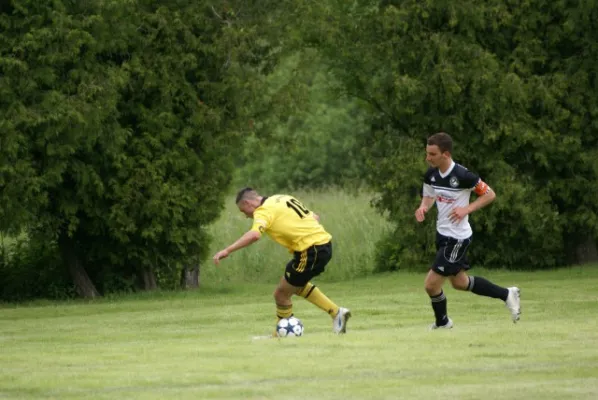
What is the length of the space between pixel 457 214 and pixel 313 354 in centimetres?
270

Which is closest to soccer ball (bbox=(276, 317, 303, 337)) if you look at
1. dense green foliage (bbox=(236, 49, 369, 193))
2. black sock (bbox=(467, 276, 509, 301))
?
black sock (bbox=(467, 276, 509, 301))

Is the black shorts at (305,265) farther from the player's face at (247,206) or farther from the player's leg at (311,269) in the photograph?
the player's face at (247,206)

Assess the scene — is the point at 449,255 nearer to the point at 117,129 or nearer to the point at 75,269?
the point at 117,129

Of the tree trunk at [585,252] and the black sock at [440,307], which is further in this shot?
the tree trunk at [585,252]

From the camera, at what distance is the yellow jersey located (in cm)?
1277

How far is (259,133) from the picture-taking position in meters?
22.6

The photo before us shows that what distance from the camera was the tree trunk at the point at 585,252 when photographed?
2416cm

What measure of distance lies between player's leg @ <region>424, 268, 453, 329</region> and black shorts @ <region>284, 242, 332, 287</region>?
3.63ft

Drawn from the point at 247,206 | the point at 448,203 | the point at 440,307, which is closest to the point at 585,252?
the point at 440,307

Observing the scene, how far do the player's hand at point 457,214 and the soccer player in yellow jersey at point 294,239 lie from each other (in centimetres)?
129

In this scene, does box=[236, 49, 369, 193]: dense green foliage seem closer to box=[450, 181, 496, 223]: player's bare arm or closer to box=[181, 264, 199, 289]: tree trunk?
box=[181, 264, 199, 289]: tree trunk

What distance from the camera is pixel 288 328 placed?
518 inches

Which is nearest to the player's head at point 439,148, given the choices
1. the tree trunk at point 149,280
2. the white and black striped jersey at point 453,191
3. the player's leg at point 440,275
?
the white and black striped jersey at point 453,191

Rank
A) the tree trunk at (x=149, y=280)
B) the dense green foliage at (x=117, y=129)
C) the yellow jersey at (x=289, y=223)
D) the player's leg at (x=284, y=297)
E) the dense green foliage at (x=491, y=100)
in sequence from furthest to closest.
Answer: the dense green foliage at (x=491, y=100), the tree trunk at (x=149, y=280), the dense green foliage at (x=117, y=129), the player's leg at (x=284, y=297), the yellow jersey at (x=289, y=223)
